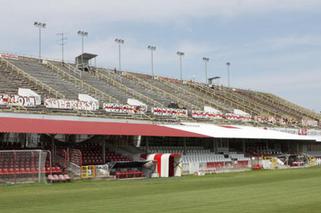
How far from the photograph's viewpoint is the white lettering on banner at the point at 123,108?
177 ft

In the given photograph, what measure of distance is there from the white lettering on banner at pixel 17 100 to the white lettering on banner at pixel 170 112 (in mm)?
15370

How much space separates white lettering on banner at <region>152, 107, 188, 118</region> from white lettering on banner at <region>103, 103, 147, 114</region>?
4.26 ft

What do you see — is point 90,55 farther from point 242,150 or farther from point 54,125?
point 54,125

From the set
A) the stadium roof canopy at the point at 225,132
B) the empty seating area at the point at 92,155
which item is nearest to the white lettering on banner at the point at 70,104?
the empty seating area at the point at 92,155

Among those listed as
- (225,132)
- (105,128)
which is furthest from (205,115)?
(105,128)

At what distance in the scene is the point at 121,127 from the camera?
48250 millimetres

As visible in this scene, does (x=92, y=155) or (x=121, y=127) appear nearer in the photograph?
(x=92, y=155)

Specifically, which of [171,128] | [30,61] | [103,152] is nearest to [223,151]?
[171,128]

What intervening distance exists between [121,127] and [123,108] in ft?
25.4

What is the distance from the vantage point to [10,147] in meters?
42.6

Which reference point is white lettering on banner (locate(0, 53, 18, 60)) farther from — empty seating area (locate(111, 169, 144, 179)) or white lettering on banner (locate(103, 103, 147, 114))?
empty seating area (locate(111, 169, 144, 179))

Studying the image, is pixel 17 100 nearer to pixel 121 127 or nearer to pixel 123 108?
pixel 121 127

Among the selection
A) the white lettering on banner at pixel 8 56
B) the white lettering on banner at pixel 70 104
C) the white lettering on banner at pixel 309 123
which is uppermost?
the white lettering on banner at pixel 8 56

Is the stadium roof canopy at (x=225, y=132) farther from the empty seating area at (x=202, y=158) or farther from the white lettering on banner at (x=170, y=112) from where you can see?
the empty seating area at (x=202, y=158)
